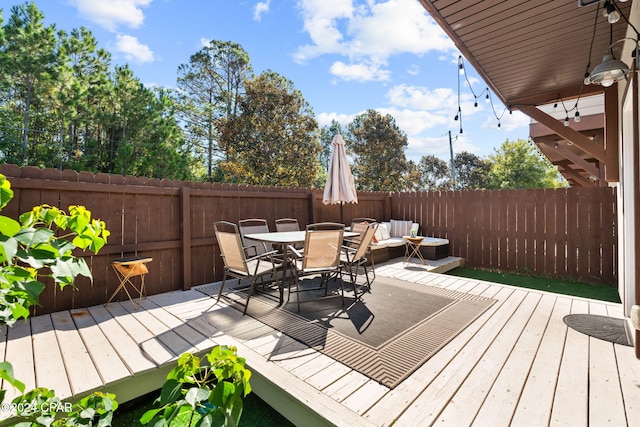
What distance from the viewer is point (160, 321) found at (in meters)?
3.00

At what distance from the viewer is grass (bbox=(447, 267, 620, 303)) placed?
4371 millimetres

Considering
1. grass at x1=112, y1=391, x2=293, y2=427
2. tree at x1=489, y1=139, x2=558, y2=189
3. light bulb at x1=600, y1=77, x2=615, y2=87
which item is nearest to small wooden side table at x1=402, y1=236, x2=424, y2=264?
light bulb at x1=600, y1=77, x2=615, y2=87

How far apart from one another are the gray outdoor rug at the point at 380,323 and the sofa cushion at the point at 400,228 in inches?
115

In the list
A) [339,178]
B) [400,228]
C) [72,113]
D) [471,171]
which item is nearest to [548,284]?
[400,228]

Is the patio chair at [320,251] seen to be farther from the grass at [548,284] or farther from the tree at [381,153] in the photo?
the tree at [381,153]

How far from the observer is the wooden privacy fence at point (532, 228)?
4930 millimetres

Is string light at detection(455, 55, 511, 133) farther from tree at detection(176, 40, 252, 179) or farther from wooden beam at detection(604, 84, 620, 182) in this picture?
tree at detection(176, 40, 252, 179)

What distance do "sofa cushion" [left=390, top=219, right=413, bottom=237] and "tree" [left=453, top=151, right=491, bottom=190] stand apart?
2188 centimetres

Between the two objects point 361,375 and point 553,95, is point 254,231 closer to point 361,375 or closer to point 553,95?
point 361,375

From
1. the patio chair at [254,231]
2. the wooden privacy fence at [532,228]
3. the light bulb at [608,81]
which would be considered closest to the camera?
the light bulb at [608,81]

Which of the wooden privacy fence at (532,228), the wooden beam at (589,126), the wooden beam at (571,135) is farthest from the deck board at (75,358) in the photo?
the wooden beam at (589,126)

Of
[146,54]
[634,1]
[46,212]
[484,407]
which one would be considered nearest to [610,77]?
[634,1]

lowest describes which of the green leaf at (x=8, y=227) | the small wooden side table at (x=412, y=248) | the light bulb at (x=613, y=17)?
the small wooden side table at (x=412, y=248)

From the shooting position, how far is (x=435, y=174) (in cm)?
2598
